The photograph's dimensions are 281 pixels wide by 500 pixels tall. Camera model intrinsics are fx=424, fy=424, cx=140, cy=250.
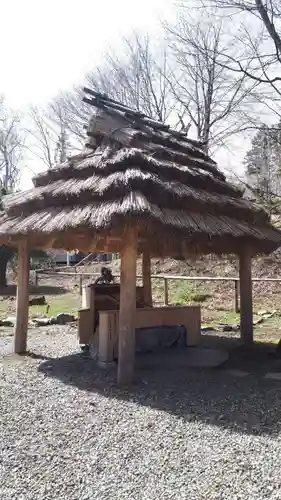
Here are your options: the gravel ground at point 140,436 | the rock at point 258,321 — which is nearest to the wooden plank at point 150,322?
the gravel ground at point 140,436

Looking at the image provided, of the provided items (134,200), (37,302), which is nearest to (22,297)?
(134,200)

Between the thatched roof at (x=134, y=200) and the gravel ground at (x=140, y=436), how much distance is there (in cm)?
188

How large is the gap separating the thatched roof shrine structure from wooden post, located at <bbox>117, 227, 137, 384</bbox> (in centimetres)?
2

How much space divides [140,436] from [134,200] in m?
2.56

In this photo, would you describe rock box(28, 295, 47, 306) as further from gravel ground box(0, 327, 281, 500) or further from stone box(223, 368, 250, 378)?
stone box(223, 368, 250, 378)

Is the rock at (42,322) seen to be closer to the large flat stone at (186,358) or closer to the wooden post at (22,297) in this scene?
the wooden post at (22,297)

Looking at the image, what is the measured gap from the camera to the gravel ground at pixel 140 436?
2.84m

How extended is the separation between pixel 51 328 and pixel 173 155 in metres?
5.26

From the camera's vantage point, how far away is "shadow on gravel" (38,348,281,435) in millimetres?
3990

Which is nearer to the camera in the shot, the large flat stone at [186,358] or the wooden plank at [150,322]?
the large flat stone at [186,358]

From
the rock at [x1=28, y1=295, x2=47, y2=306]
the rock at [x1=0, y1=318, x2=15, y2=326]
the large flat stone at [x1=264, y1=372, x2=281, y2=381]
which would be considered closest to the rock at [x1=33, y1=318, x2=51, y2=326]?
the rock at [x1=0, y1=318, x2=15, y2=326]

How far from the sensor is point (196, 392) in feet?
15.7

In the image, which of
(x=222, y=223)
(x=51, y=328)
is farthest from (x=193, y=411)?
(x=51, y=328)

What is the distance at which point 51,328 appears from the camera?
31.9 ft
